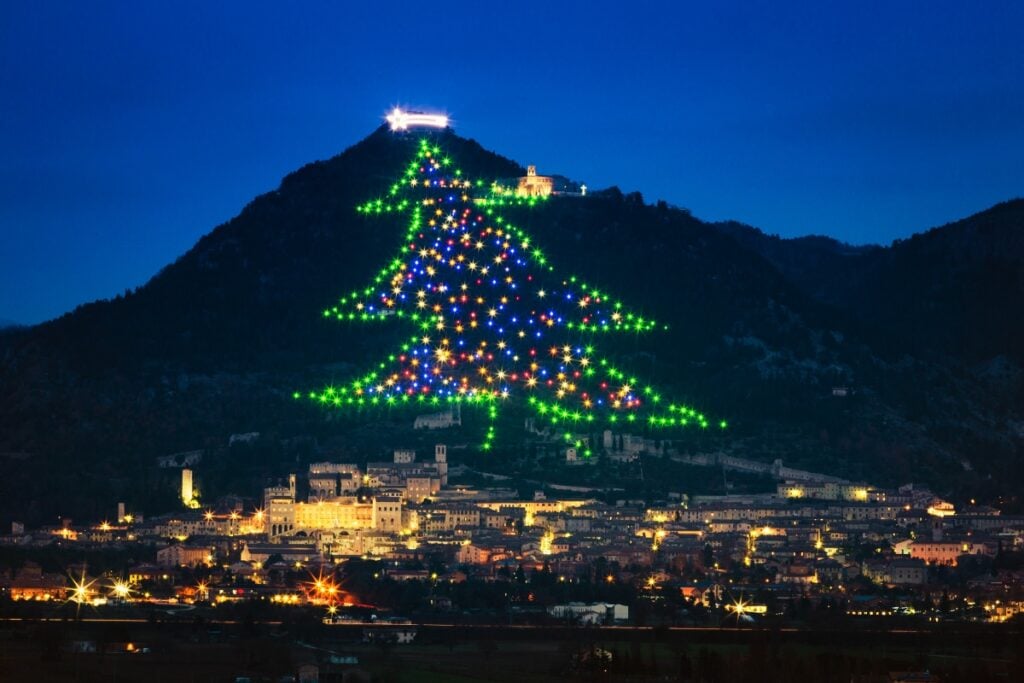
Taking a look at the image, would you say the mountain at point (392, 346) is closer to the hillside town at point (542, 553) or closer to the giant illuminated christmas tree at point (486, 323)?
the giant illuminated christmas tree at point (486, 323)

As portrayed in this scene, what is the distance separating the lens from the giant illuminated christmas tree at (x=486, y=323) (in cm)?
10625

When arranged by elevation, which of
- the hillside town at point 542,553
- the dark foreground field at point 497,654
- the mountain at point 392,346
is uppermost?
the mountain at point 392,346

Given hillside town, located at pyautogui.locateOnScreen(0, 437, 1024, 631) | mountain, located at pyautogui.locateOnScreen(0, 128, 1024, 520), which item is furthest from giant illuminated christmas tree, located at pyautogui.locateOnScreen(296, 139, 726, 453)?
hillside town, located at pyautogui.locateOnScreen(0, 437, 1024, 631)

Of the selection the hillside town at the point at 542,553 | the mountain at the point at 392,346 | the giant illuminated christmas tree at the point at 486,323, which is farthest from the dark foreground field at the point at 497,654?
the giant illuminated christmas tree at the point at 486,323

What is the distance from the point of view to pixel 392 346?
362ft

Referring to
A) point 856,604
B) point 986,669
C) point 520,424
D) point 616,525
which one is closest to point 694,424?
point 520,424

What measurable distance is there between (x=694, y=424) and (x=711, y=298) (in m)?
13.6

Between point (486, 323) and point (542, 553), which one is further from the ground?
point (486, 323)

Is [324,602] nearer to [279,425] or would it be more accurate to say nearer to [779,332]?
[279,425]

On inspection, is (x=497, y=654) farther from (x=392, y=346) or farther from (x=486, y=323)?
(x=486, y=323)

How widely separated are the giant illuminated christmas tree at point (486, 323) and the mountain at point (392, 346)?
1.25 m

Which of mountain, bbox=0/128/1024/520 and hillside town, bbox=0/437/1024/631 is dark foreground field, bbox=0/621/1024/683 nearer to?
hillside town, bbox=0/437/1024/631

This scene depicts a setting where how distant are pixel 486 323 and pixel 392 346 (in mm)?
3843

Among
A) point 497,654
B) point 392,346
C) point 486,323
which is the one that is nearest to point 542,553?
point 497,654
